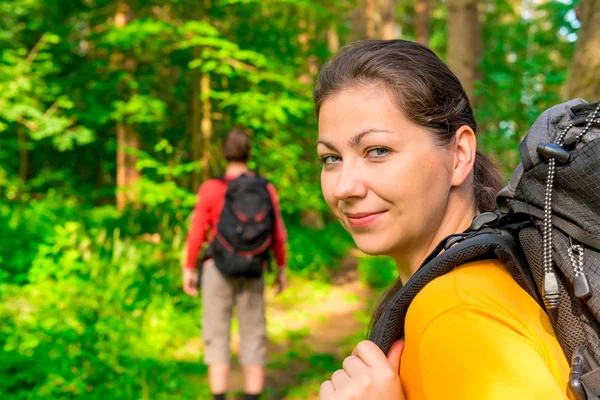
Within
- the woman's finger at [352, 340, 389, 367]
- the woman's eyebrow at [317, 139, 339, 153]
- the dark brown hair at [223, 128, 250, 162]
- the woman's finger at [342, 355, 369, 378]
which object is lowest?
the woman's finger at [342, 355, 369, 378]

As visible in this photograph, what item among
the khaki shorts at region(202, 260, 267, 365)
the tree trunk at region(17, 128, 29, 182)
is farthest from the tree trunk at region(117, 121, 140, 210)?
the khaki shorts at region(202, 260, 267, 365)

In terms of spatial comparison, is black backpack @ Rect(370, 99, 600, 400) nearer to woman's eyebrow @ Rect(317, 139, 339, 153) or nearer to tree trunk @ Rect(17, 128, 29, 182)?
woman's eyebrow @ Rect(317, 139, 339, 153)

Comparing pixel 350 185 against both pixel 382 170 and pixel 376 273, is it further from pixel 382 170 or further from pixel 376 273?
pixel 376 273

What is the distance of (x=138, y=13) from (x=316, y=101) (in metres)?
8.14

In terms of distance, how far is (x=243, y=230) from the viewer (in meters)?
4.79

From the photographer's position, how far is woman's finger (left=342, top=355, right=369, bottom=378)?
128 centimetres

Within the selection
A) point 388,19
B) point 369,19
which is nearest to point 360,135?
point 388,19

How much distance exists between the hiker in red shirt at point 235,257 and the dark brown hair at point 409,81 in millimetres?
3302

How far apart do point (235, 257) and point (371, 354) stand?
3.54 metres

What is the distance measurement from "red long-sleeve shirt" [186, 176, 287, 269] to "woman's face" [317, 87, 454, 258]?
358 cm

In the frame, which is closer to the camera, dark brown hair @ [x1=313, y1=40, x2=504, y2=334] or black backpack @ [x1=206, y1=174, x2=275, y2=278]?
dark brown hair @ [x1=313, y1=40, x2=504, y2=334]

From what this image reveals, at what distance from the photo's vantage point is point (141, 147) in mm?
10078

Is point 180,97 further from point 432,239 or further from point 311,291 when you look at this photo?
point 432,239

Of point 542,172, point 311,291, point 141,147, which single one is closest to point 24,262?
point 141,147
